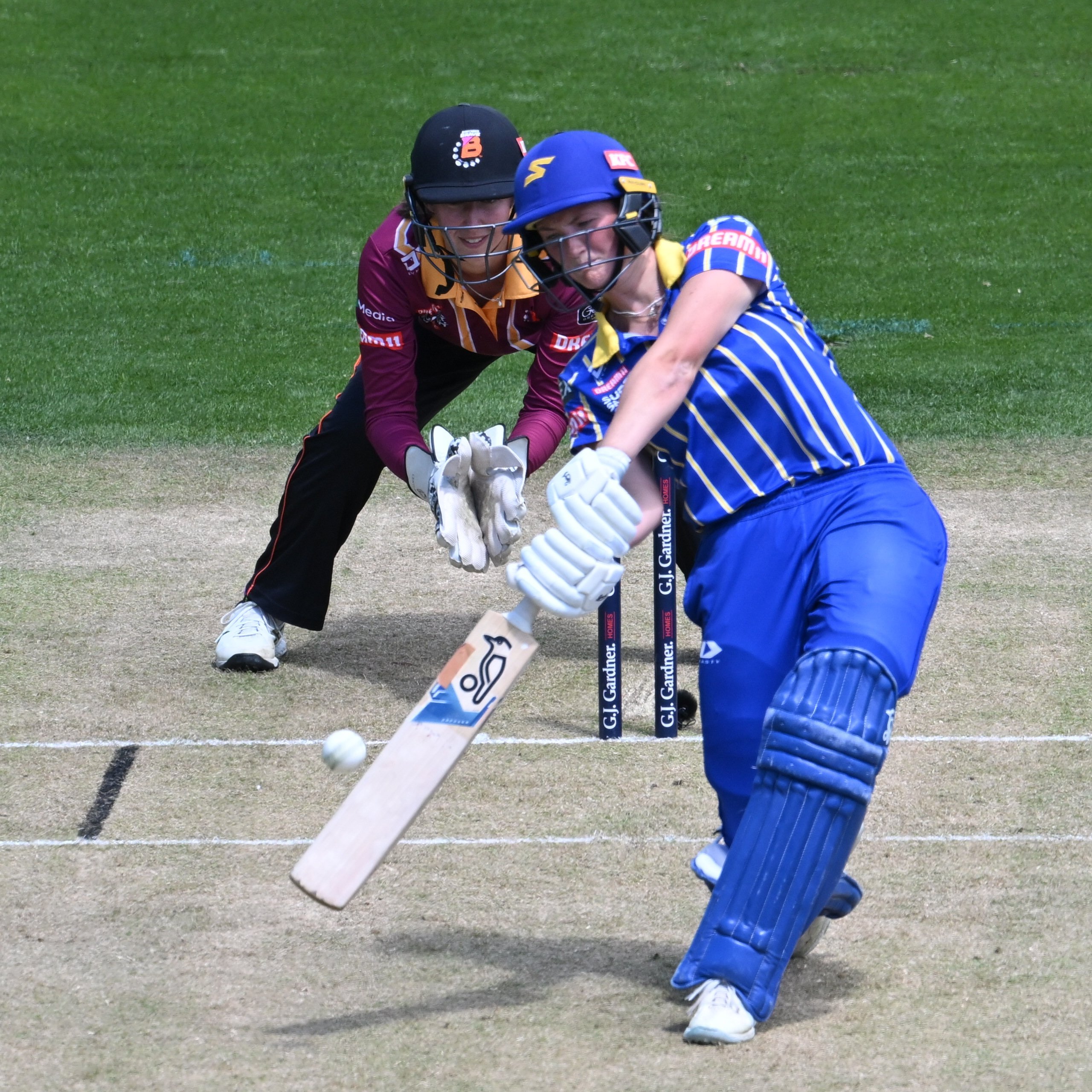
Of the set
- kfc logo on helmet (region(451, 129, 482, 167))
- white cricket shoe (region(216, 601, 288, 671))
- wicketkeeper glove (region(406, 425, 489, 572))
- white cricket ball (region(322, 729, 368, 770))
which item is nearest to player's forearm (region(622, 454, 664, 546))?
white cricket ball (region(322, 729, 368, 770))

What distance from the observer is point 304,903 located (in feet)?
13.5

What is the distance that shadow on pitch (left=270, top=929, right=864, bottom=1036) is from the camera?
3.50 metres

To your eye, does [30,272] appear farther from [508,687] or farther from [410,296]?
[508,687]

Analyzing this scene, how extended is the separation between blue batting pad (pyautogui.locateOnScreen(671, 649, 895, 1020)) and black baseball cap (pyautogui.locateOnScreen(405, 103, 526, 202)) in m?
2.25

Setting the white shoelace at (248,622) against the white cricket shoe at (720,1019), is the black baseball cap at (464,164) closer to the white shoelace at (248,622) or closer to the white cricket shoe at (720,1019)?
the white shoelace at (248,622)

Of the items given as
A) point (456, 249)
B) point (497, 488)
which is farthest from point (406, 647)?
point (456, 249)

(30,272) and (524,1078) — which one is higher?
(524,1078)

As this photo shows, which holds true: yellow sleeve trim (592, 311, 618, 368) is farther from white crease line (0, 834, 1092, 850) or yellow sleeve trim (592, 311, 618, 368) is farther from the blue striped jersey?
white crease line (0, 834, 1092, 850)

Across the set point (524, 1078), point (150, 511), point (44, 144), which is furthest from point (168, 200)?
point (524, 1078)

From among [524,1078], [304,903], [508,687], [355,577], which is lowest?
[355,577]

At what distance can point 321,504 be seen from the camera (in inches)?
231

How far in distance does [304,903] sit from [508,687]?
3.29 feet

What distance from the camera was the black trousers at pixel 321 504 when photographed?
19.1ft

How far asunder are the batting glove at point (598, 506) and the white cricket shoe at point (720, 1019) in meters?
0.87
